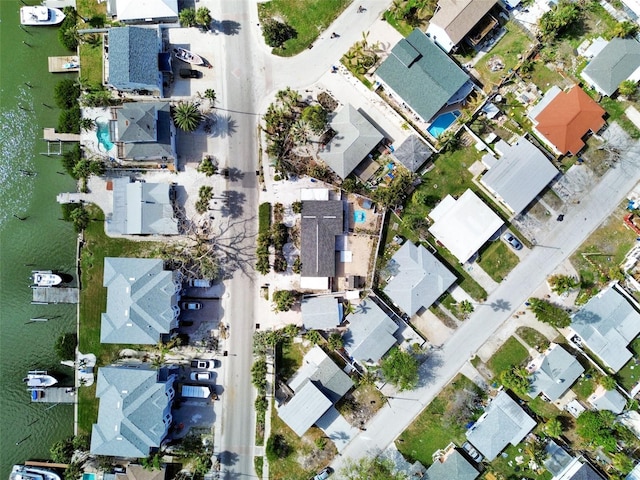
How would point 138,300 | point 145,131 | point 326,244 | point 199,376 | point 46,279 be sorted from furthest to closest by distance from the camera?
point 46,279 < point 199,376 < point 326,244 < point 138,300 < point 145,131

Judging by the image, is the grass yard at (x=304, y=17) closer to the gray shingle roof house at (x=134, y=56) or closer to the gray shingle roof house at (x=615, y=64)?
the gray shingle roof house at (x=134, y=56)

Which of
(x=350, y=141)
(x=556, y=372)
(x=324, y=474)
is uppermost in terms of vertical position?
(x=350, y=141)

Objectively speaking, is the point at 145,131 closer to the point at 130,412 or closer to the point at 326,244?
the point at 326,244

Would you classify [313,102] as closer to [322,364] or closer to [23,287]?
[322,364]

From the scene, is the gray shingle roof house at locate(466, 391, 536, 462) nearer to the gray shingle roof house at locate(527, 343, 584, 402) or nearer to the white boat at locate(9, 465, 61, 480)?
the gray shingle roof house at locate(527, 343, 584, 402)

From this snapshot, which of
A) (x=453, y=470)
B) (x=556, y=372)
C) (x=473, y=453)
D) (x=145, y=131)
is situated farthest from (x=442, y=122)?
(x=453, y=470)

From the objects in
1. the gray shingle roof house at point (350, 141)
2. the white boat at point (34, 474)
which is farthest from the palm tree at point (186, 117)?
the white boat at point (34, 474)
